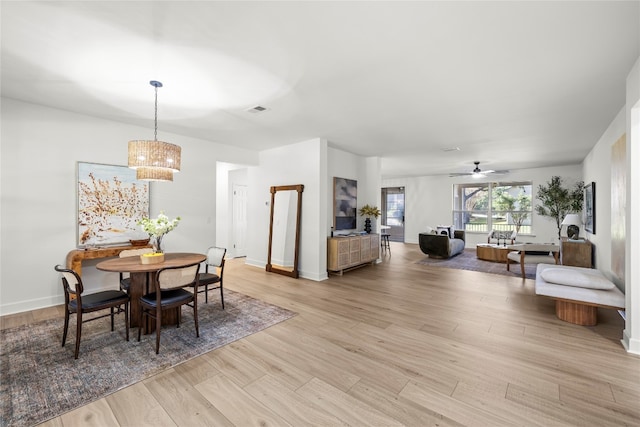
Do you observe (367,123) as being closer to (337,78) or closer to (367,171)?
(337,78)

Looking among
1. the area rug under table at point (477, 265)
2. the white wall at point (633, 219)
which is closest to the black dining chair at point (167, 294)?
the white wall at point (633, 219)

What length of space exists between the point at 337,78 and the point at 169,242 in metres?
4.05

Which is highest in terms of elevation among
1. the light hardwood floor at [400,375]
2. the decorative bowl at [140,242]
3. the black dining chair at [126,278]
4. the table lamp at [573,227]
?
the table lamp at [573,227]

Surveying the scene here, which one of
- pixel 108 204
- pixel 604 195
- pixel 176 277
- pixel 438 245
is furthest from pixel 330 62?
pixel 438 245

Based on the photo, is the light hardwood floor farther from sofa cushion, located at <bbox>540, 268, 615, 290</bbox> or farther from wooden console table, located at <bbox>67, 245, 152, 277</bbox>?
wooden console table, located at <bbox>67, 245, 152, 277</bbox>

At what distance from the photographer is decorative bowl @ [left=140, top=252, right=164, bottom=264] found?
3.01m

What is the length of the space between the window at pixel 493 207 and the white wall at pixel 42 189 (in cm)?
993

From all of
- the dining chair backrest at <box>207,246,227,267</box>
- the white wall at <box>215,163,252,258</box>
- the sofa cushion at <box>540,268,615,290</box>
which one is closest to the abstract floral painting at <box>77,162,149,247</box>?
the dining chair backrest at <box>207,246,227,267</box>

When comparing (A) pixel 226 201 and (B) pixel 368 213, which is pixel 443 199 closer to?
(B) pixel 368 213

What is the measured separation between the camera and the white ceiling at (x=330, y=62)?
191 cm

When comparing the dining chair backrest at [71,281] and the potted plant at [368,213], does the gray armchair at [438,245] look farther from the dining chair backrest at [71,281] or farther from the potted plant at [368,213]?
the dining chair backrest at [71,281]

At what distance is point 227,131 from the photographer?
4785mm

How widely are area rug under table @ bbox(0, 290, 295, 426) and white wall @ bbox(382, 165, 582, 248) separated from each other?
8.36 meters

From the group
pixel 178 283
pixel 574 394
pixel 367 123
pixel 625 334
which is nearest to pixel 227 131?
pixel 367 123
